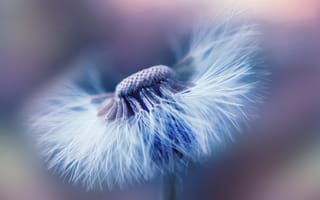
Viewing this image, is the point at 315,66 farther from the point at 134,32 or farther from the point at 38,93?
the point at 38,93

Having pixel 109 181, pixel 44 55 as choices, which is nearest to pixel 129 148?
pixel 109 181

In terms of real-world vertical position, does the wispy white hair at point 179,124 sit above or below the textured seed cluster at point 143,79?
below
